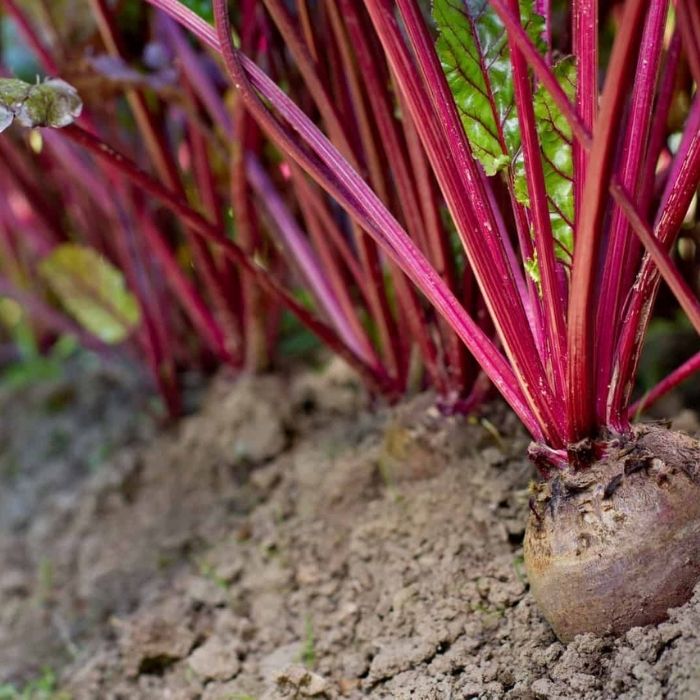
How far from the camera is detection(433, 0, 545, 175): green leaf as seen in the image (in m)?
0.94

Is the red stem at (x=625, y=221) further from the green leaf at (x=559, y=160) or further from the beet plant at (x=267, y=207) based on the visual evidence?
the beet plant at (x=267, y=207)

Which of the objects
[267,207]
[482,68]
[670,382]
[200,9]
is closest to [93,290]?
[267,207]

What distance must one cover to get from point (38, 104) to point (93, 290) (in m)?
0.84

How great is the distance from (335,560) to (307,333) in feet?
2.43

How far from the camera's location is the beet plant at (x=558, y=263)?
85 centimetres

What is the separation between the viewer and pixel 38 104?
2.98 ft

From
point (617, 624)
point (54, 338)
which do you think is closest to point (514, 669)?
point (617, 624)

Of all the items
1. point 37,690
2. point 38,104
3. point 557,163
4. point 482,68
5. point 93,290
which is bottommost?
point 37,690

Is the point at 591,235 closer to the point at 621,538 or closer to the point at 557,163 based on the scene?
→ the point at 557,163

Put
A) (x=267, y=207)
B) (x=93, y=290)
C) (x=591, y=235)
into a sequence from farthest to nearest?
(x=93, y=290) → (x=267, y=207) → (x=591, y=235)

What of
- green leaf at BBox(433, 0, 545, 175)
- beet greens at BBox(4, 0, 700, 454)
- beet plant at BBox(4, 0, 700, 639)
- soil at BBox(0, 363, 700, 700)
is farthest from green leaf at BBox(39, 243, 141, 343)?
green leaf at BBox(433, 0, 545, 175)

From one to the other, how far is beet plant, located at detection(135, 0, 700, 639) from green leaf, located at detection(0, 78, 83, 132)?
5.4 inches

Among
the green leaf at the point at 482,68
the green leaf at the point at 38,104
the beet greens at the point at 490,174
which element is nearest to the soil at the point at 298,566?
the beet greens at the point at 490,174

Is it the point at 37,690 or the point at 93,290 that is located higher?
the point at 93,290
